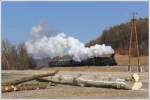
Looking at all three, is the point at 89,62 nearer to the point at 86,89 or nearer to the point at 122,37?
the point at 86,89

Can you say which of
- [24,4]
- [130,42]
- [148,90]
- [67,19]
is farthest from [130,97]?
[24,4]

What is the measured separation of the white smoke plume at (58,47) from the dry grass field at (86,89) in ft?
0.68

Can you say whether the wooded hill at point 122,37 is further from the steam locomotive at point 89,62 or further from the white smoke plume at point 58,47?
the steam locomotive at point 89,62

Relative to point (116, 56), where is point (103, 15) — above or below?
above

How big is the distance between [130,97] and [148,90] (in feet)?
0.94

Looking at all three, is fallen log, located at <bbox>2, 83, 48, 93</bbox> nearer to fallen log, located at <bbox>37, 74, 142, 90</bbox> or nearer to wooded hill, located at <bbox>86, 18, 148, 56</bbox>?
fallen log, located at <bbox>37, 74, 142, 90</bbox>

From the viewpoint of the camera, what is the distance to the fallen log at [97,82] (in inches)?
395

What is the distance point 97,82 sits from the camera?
10.1 metres

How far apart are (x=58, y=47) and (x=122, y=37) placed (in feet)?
3.29

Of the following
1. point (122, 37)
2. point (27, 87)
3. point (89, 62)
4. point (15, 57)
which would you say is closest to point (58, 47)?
point (89, 62)

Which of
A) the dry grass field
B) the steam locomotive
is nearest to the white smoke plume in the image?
the steam locomotive

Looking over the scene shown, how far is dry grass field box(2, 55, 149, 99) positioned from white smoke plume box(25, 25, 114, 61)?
0.21 m

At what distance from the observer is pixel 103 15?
9758mm

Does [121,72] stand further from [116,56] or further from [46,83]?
[46,83]
